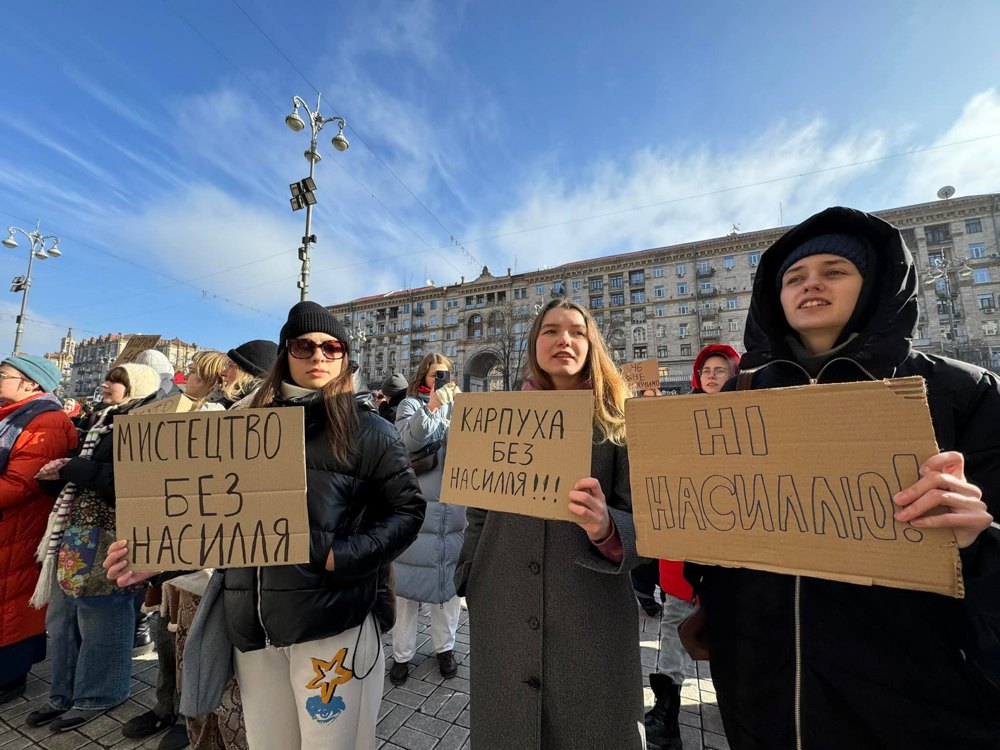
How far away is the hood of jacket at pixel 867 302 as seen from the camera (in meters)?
1.32

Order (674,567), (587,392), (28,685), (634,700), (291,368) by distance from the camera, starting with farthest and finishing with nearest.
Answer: (28,685), (674,567), (291,368), (634,700), (587,392)

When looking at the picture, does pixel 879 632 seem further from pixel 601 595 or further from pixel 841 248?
pixel 841 248

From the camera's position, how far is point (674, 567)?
8.77ft

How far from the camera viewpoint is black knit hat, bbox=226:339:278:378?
10.6 ft

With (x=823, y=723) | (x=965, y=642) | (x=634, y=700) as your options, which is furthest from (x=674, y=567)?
(x=965, y=642)

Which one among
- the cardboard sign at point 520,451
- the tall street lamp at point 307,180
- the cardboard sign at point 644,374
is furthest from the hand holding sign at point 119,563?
the tall street lamp at point 307,180

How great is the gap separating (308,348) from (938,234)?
57236 millimetres

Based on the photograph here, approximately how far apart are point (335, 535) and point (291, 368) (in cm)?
89

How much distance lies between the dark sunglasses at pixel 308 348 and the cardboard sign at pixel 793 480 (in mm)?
1536

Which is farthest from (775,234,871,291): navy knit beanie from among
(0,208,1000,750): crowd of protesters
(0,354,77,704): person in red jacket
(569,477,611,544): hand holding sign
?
(0,354,77,704): person in red jacket

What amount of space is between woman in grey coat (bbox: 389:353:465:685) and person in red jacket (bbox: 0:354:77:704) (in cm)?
252

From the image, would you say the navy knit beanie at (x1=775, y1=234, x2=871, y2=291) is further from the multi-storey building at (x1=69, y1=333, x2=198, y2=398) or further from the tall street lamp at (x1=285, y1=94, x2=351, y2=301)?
the multi-storey building at (x1=69, y1=333, x2=198, y2=398)

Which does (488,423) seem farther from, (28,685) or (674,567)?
(28,685)

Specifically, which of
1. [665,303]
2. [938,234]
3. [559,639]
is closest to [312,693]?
[559,639]
